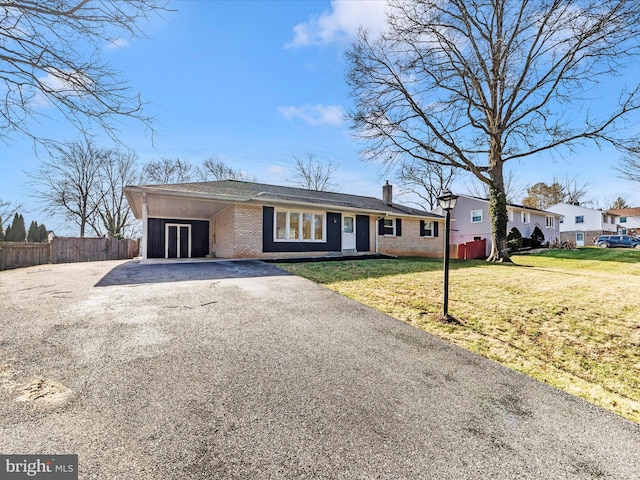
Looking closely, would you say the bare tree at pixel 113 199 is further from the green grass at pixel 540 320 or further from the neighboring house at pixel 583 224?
the neighboring house at pixel 583 224

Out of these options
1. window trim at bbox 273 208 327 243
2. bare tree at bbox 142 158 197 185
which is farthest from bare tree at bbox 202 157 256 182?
window trim at bbox 273 208 327 243

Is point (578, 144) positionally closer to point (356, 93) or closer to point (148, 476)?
point (356, 93)

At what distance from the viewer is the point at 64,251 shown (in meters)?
15.6

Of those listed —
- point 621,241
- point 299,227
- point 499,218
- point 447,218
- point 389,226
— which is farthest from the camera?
point 621,241

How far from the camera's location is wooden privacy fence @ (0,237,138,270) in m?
13.3

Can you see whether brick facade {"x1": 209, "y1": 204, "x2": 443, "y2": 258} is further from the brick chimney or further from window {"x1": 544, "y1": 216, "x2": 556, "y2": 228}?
window {"x1": 544, "y1": 216, "x2": 556, "y2": 228}

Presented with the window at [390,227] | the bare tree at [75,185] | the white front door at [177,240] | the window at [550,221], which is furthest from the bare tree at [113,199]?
the window at [550,221]

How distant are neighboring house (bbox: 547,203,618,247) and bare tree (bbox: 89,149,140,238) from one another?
49727 millimetres

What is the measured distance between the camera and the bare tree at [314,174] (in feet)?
111

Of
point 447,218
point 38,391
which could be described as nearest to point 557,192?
point 447,218

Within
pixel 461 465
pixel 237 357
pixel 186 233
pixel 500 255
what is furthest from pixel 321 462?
pixel 186 233

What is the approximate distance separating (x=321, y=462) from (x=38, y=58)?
6.67 m

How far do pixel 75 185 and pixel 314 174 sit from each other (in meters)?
22.7

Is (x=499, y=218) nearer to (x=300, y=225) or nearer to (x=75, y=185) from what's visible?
(x=300, y=225)
